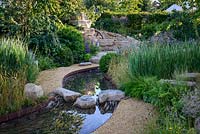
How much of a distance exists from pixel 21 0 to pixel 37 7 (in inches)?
20.9

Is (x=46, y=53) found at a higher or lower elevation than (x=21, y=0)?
lower

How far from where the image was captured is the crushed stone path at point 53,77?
7.02m

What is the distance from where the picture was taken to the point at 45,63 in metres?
9.09

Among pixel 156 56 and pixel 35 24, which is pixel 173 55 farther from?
pixel 35 24

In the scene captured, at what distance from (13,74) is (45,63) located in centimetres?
299

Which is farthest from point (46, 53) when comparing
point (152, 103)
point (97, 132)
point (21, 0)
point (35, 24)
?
point (97, 132)

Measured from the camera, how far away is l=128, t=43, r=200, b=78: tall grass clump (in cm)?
650

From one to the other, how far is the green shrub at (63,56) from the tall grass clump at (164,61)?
354cm

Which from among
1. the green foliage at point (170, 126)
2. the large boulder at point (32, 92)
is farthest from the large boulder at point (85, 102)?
the green foliage at point (170, 126)

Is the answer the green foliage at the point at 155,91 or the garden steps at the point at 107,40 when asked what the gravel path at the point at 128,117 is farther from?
the garden steps at the point at 107,40

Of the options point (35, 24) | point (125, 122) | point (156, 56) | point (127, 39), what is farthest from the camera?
point (127, 39)

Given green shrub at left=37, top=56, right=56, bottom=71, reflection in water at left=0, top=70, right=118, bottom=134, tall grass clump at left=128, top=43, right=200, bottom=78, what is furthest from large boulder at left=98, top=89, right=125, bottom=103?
green shrub at left=37, top=56, right=56, bottom=71

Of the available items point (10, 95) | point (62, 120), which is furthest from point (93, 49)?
point (62, 120)

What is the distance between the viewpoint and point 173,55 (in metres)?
6.65
